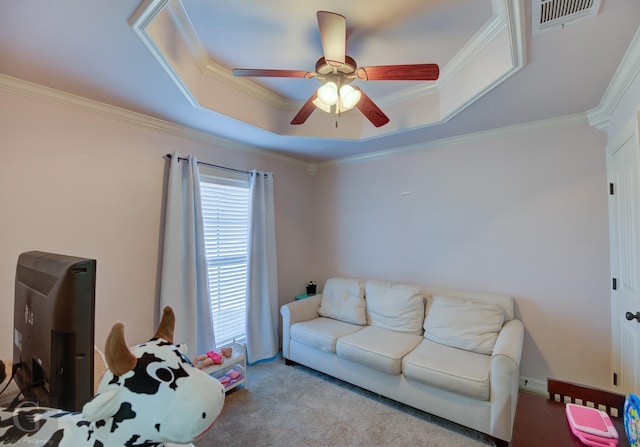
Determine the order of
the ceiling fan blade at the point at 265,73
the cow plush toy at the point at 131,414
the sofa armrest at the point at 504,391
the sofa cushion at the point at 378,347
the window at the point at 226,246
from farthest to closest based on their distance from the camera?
the window at the point at 226,246, the sofa cushion at the point at 378,347, the sofa armrest at the point at 504,391, the ceiling fan blade at the point at 265,73, the cow plush toy at the point at 131,414

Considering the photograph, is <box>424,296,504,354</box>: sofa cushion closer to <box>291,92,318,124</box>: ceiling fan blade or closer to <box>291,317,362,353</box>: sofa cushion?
<box>291,317,362,353</box>: sofa cushion

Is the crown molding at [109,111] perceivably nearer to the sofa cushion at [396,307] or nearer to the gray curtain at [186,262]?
the gray curtain at [186,262]

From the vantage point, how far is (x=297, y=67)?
7.32 ft

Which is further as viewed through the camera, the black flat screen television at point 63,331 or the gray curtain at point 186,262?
the gray curtain at point 186,262

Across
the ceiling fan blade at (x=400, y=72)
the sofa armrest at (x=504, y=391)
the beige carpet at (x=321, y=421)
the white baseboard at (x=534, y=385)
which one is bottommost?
the beige carpet at (x=321, y=421)

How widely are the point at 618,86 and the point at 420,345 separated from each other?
7.72 feet

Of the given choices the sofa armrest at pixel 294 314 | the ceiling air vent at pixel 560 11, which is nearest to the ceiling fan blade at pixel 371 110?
the ceiling air vent at pixel 560 11

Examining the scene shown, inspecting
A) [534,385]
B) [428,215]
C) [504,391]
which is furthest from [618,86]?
[534,385]

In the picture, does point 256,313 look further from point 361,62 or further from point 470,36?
point 470,36

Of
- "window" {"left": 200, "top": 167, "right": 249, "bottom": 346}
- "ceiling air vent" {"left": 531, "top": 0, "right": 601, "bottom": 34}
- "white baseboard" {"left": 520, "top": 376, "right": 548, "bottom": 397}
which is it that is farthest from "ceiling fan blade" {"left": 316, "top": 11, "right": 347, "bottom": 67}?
"white baseboard" {"left": 520, "top": 376, "right": 548, "bottom": 397}

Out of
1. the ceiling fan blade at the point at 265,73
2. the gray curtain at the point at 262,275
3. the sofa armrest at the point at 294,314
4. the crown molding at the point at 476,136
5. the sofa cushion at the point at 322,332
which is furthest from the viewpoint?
the gray curtain at the point at 262,275

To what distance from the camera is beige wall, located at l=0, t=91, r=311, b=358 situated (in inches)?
73.9

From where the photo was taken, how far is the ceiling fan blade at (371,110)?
1.99 m

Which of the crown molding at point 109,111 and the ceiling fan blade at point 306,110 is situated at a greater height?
the crown molding at point 109,111
